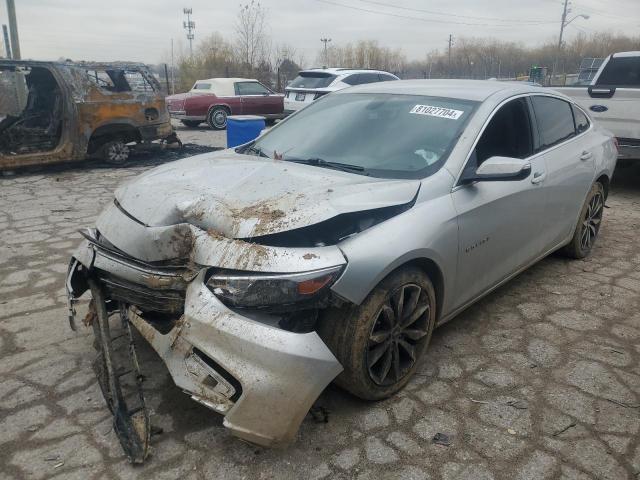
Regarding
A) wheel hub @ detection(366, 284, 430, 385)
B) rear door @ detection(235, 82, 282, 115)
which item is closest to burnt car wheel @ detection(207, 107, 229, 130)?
rear door @ detection(235, 82, 282, 115)

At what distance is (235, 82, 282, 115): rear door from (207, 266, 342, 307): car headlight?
551 inches

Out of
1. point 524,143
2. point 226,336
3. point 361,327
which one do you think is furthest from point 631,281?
point 226,336

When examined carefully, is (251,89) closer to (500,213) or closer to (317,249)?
(500,213)

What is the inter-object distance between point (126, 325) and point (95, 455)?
0.64 meters

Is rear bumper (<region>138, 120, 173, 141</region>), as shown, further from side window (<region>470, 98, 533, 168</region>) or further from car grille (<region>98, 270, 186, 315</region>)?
side window (<region>470, 98, 533, 168</region>)

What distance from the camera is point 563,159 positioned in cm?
409

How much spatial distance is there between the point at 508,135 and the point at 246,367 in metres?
2.47

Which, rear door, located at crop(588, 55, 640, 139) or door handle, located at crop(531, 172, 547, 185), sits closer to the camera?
door handle, located at crop(531, 172, 547, 185)

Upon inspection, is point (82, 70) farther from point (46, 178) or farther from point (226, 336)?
point (226, 336)

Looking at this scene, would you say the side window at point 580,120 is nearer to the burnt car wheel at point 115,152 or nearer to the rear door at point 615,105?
the rear door at point 615,105

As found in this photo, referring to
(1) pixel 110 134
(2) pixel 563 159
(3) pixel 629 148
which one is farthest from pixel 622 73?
(1) pixel 110 134

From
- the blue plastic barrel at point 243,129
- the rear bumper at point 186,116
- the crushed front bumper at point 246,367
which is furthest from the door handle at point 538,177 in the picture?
the rear bumper at point 186,116

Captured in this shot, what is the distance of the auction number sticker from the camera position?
3.32 m

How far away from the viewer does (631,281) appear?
4.49 m
